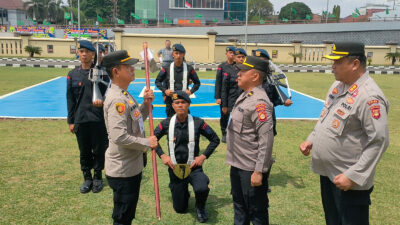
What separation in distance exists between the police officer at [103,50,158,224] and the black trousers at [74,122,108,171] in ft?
5.93

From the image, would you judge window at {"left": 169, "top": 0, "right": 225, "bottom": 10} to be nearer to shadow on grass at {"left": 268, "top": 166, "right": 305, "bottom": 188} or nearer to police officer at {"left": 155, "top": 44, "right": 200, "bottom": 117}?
police officer at {"left": 155, "top": 44, "right": 200, "bottom": 117}

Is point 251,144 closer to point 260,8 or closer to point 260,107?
point 260,107

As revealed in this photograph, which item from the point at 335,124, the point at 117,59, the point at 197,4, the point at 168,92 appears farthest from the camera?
the point at 197,4

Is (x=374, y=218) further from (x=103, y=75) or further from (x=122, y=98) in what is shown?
(x=103, y=75)

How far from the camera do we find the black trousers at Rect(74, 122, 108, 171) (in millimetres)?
4883

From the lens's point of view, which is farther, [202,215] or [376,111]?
[202,215]

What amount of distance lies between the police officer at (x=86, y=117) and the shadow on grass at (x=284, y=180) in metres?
2.87

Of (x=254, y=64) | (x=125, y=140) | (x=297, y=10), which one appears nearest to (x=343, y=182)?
(x=254, y=64)

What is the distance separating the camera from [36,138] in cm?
729

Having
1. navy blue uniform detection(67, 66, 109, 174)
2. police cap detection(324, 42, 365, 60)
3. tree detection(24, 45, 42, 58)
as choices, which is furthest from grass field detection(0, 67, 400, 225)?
tree detection(24, 45, 42, 58)

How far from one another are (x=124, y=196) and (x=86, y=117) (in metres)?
2.00

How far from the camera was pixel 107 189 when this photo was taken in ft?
16.4

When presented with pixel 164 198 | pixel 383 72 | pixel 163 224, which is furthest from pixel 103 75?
pixel 383 72

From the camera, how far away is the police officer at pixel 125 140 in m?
3.03
